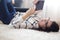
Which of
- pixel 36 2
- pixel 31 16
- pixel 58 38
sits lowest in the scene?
pixel 58 38

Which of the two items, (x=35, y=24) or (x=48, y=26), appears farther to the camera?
(x=35, y=24)

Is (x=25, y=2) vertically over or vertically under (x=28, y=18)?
over

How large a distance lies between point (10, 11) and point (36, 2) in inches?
19.7

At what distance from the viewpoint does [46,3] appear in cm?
219

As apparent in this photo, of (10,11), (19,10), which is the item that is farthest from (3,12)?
(19,10)

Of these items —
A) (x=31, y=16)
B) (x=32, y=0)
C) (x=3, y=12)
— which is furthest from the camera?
(x=32, y=0)

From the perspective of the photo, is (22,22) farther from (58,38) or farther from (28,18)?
(58,38)

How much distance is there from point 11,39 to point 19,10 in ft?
4.20

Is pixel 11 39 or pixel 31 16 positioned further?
pixel 31 16

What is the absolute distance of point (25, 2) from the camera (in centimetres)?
272

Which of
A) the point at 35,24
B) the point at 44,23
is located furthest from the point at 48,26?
the point at 35,24

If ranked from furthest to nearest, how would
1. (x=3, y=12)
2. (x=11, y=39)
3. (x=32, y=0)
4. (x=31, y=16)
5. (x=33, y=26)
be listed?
(x=32, y=0)
(x=3, y=12)
(x=31, y=16)
(x=33, y=26)
(x=11, y=39)

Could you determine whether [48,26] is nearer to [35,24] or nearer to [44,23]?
[44,23]

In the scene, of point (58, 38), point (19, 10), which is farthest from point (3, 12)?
point (58, 38)
